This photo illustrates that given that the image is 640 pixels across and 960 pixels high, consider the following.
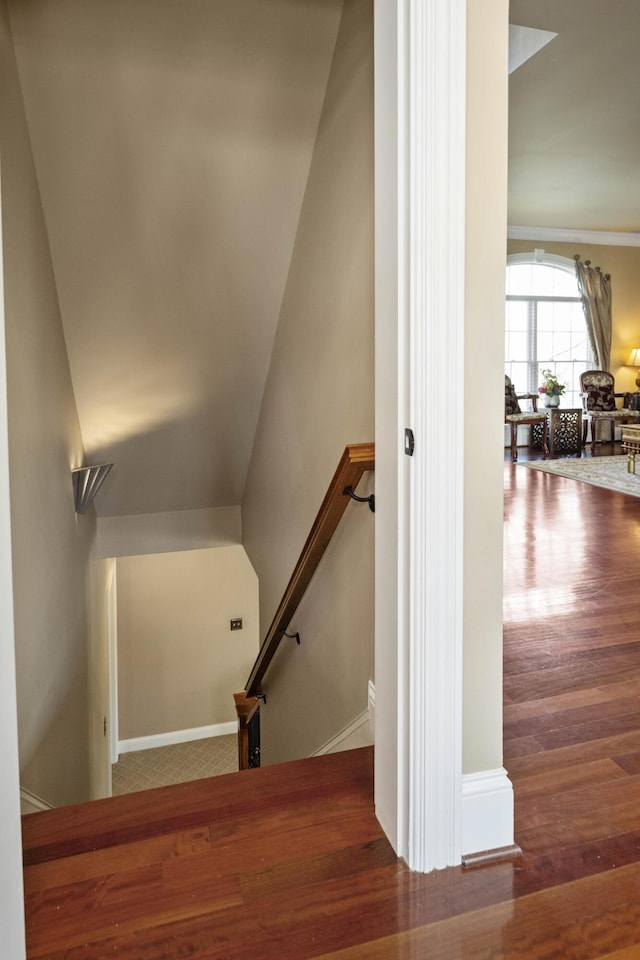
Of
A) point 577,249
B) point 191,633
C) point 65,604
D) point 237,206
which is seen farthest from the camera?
point 577,249

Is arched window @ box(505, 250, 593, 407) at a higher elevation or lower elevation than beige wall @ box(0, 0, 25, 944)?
higher

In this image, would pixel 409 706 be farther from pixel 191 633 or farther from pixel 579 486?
pixel 191 633

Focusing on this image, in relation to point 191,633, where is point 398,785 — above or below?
above

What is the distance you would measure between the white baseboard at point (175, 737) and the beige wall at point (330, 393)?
3661mm

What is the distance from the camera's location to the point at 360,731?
2.32 metres

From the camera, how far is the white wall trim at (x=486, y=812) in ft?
5.01

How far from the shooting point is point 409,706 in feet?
4.86

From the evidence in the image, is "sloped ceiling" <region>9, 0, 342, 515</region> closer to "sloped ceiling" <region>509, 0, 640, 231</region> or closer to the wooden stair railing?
the wooden stair railing

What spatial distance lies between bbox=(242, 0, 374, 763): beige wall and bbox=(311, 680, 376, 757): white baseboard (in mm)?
95

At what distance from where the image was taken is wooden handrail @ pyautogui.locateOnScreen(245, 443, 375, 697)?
2.13 m

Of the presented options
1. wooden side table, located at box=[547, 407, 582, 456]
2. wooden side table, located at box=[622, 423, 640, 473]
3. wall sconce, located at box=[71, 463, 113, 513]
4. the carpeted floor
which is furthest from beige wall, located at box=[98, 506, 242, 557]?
wooden side table, located at box=[547, 407, 582, 456]

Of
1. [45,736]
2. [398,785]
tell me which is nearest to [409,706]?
[398,785]

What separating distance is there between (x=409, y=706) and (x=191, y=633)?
6.40 meters

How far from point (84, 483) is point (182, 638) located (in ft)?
12.7
